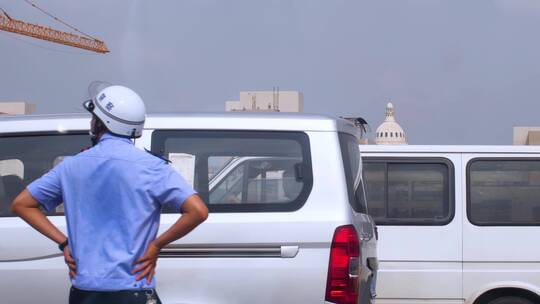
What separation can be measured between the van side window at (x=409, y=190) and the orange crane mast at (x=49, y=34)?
7530 cm

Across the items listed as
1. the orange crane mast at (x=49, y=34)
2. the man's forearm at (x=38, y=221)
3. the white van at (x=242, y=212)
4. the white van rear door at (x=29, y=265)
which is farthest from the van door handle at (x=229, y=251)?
the orange crane mast at (x=49, y=34)

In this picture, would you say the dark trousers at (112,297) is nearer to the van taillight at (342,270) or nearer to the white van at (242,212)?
the white van at (242,212)

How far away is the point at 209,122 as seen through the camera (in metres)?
5.11

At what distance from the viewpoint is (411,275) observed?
814 cm

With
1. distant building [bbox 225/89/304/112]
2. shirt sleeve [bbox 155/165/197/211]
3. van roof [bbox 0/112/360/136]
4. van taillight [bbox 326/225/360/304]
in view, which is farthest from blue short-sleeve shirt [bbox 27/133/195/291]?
distant building [bbox 225/89/304/112]

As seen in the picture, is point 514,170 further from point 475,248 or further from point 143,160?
point 143,160

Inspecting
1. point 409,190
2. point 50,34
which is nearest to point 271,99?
point 50,34

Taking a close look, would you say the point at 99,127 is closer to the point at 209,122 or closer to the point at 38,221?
the point at 38,221

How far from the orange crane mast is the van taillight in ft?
258

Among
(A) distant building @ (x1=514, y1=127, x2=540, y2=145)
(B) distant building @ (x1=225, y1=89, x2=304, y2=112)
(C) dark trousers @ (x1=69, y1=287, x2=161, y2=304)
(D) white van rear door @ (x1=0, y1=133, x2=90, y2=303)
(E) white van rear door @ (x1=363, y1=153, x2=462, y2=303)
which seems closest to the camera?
(C) dark trousers @ (x1=69, y1=287, x2=161, y2=304)

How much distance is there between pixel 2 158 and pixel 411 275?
14.4 ft

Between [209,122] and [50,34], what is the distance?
83.9 metres

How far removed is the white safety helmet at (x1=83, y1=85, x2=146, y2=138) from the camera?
3520 mm

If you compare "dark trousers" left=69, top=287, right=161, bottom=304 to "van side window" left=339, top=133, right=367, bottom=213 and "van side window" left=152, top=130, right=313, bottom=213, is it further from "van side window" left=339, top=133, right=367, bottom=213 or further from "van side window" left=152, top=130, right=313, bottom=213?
"van side window" left=339, top=133, right=367, bottom=213
